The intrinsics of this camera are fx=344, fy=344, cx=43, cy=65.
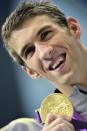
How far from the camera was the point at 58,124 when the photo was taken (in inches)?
42.4

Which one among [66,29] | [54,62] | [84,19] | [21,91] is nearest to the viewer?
[54,62]

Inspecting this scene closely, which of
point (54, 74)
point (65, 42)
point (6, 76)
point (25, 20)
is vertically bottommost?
point (6, 76)

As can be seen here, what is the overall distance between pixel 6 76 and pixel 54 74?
1.33 metres

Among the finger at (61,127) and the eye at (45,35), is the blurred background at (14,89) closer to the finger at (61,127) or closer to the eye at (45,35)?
the eye at (45,35)

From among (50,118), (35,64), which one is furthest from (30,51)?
(50,118)

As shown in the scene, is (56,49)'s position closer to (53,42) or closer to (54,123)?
(53,42)

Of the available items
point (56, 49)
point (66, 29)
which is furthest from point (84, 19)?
point (56, 49)

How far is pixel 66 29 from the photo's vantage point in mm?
1447

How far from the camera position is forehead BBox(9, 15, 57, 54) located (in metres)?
1.41

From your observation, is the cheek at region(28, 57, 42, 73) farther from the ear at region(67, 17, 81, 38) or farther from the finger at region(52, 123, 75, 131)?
the finger at region(52, 123, 75, 131)

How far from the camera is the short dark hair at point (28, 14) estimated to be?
144cm

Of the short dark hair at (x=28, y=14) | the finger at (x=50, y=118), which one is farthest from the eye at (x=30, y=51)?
the finger at (x=50, y=118)

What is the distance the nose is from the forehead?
62 mm

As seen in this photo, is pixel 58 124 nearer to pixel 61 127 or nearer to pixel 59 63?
pixel 61 127
